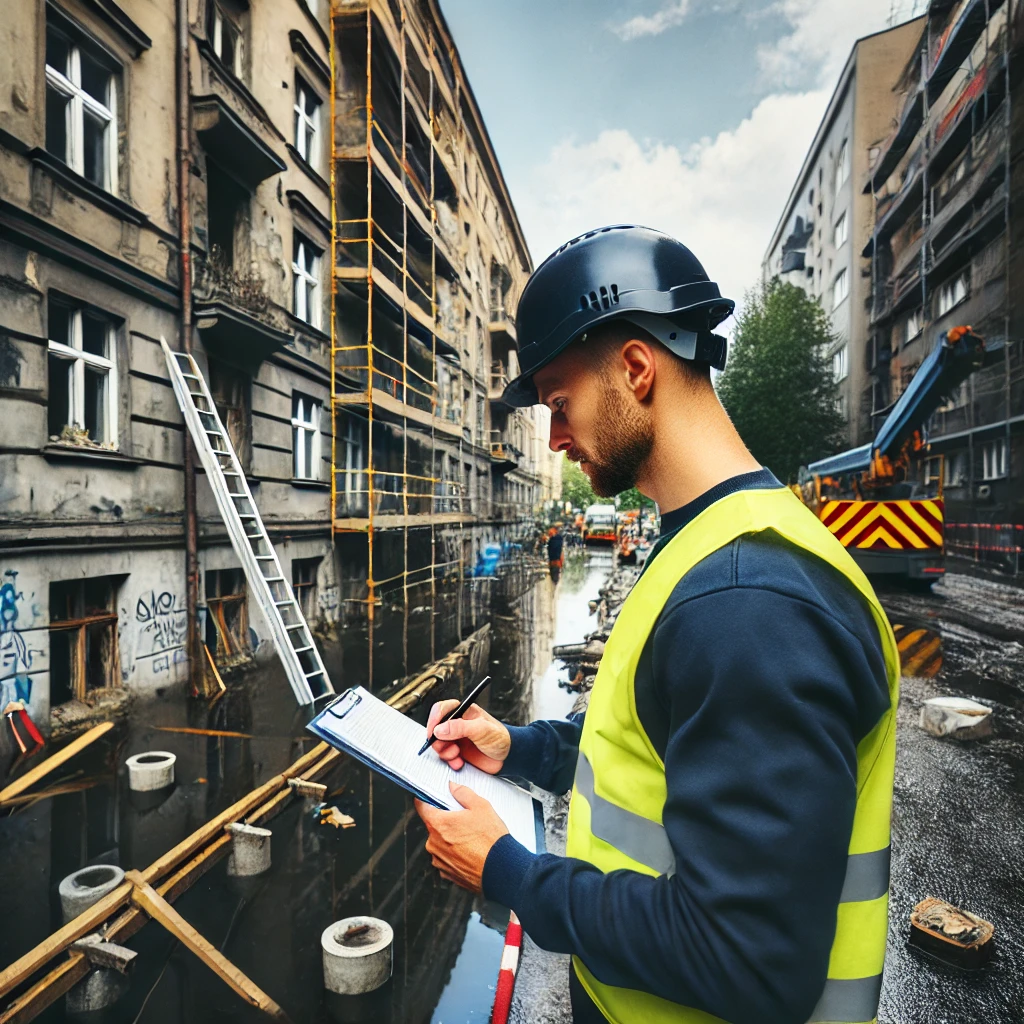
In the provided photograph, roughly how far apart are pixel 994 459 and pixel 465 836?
25048 millimetres

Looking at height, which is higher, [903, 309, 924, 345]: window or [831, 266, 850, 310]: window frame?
[831, 266, 850, 310]: window frame

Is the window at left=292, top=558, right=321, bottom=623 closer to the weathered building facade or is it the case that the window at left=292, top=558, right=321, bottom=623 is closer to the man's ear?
the weathered building facade

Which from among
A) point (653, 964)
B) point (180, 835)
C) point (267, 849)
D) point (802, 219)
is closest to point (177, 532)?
point (180, 835)

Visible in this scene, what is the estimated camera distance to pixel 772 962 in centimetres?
87

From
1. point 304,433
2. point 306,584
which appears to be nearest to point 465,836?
point 306,584

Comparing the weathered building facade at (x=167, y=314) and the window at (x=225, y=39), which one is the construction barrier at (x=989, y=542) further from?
the window at (x=225, y=39)

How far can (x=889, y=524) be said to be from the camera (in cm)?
1294

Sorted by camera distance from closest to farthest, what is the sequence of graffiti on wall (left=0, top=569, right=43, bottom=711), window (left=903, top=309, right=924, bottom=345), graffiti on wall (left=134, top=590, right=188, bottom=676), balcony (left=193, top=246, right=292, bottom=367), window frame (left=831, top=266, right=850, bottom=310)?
graffiti on wall (left=0, top=569, right=43, bottom=711) < graffiti on wall (left=134, top=590, right=188, bottom=676) < balcony (left=193, top=246, right=292, bottom=367) < window (left=903, top=309, right=924, bottom=345) < window frame (left=831, top=266, right=850, bottom=310)

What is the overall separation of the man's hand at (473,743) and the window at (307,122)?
11616mm

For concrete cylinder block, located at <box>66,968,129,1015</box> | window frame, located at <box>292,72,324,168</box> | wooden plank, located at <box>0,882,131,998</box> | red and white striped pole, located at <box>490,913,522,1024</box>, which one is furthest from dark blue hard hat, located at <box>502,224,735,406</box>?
window frame, located at <box>292,72,324,168</box>

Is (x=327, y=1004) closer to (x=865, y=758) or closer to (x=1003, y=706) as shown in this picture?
(x=865, y=758)

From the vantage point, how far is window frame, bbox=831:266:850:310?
34.5 meters

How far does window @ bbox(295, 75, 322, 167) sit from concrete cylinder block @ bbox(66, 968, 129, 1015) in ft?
37.1

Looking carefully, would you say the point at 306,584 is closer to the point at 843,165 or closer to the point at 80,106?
the point at 80,106
